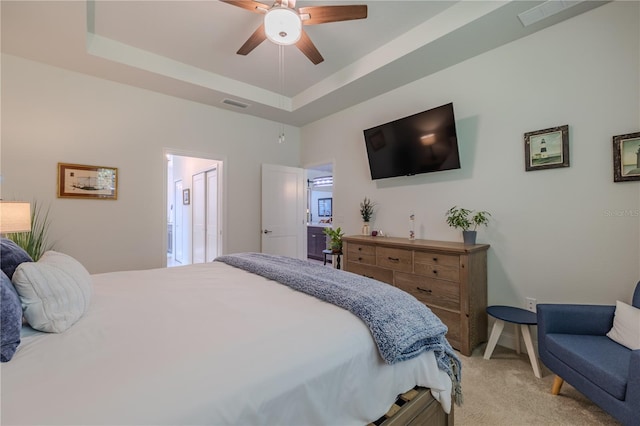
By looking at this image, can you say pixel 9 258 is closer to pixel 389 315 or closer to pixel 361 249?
pixel 389 315

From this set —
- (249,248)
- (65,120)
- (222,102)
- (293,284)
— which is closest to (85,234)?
(65,120)

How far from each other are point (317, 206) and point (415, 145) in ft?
20.6

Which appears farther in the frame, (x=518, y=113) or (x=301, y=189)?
(x=301, y=189)

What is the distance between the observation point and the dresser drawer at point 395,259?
2.79 meters

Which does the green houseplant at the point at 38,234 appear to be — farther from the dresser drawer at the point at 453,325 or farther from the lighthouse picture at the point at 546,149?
the lighthouse picture at the point at 546,149

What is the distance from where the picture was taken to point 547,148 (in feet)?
7.76

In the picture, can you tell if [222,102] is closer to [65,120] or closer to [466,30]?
[65,120]

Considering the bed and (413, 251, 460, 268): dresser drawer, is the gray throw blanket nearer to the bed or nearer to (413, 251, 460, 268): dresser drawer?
the bed

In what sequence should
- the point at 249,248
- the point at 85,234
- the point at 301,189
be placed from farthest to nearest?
the point at 301,189
the point at 249,248
the point at 85,234

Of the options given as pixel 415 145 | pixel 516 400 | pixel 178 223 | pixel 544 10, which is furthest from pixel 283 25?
pixel 178 223

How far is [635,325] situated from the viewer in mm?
1658

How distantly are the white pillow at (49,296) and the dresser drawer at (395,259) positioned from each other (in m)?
2.47

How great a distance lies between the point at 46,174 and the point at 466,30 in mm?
4355

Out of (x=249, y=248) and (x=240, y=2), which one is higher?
(x=240, y=2)
